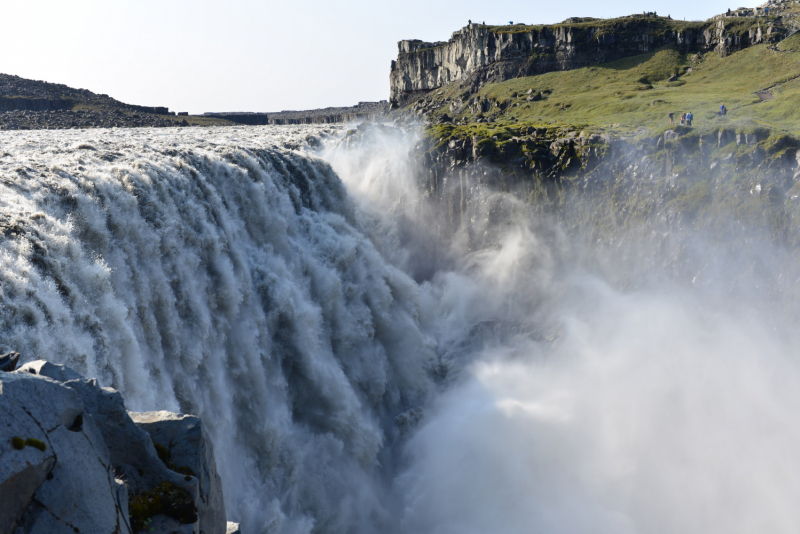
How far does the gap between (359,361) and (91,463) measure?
66.6ft

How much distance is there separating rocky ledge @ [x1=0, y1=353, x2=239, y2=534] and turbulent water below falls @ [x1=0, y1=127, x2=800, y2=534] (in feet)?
16.8

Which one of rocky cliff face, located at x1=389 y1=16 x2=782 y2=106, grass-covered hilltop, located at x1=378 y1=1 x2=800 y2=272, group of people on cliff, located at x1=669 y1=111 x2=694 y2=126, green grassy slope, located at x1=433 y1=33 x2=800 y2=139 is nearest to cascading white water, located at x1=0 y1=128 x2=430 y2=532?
grass-covered hilltop, located at x1=378 y1=1 x2=800 y2=272

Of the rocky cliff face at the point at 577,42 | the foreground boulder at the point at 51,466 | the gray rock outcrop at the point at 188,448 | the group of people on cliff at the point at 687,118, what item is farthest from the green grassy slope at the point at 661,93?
the foreground boulder at the point at 51,466

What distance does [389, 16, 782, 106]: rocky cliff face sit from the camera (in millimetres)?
76500

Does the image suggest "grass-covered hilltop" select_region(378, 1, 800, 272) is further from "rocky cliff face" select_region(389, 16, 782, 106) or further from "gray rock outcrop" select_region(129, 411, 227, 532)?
"gray rock outcrop" select_region(129, 411, 227, 532)

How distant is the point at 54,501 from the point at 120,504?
4.01 ft

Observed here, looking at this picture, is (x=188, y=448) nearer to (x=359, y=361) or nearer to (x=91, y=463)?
(x=91, y=463)

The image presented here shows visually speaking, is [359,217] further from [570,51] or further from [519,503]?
[570,51]

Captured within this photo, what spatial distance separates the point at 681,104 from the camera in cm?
4559

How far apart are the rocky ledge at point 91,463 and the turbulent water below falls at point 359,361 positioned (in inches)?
201

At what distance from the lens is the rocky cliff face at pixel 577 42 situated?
76.5m

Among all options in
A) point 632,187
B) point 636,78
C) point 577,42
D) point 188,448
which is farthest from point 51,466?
point 577,42

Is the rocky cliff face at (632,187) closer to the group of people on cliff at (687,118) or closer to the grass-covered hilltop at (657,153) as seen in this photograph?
the grass-covered hilltop at (657,153)

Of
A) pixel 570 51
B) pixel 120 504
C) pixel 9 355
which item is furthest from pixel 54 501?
pixel 570 51
